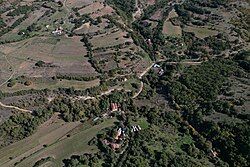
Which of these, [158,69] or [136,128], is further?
[158,69]

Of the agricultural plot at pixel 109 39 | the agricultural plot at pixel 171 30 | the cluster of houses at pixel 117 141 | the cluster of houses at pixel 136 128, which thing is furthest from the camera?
the agricultural plot at pixel 171 30

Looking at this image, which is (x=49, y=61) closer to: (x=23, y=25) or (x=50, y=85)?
(x=50, y=85)

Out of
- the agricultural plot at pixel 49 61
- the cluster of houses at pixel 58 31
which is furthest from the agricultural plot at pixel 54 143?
the cluster of houses at pixel 58 31

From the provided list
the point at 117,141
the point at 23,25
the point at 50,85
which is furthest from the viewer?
the point at 23,25

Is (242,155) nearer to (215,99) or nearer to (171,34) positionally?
(215,99)

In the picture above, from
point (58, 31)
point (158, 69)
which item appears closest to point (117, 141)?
point (158, 69)

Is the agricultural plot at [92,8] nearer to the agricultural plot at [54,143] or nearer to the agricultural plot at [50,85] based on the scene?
the agricultural plot at [50,85]

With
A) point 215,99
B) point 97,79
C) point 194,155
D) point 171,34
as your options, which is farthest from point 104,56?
point 194,155

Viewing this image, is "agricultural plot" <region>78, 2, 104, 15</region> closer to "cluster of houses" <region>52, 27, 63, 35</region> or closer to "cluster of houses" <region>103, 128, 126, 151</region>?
"cluster of houses" <region>52, 27, 63, 35</region>

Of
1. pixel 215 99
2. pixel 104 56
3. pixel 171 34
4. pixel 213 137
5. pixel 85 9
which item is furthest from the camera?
pixel 85 9

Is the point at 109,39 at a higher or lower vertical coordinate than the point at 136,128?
higher

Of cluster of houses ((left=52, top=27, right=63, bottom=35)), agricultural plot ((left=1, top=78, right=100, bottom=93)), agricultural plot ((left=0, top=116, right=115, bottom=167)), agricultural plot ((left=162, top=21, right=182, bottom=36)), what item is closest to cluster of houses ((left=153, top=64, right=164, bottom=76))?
agricultural plot ((left=162, top=21, right=182, bottom=36))
